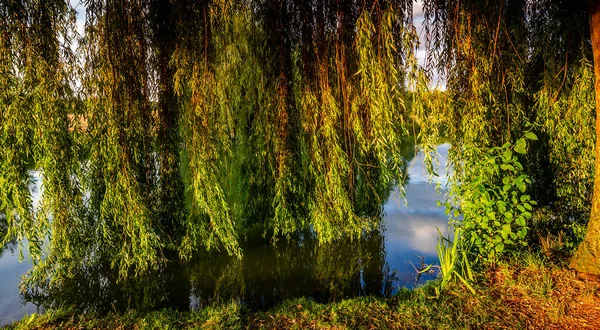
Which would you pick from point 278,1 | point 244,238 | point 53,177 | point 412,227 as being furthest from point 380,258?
point 53,177

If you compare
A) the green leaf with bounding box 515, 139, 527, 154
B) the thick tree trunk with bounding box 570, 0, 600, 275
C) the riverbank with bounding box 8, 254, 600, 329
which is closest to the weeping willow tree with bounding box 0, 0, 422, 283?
the riverbank with bounding box 8, 254, 600, 329

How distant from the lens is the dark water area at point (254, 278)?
152 inches

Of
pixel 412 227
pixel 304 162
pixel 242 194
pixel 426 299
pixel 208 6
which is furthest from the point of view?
pixel 412 227

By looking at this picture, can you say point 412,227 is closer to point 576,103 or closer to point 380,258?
point 380,258

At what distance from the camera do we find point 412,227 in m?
5.97

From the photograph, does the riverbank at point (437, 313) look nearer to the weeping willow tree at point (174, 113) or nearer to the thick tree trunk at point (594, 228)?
the thick tree trunk at point (594, 228)

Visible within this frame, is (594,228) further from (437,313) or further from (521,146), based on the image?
(437,313)

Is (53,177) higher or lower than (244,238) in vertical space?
higher

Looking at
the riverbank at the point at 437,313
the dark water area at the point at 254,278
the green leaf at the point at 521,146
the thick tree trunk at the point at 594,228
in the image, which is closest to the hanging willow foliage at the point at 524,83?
the green leaf at the point at 521,146

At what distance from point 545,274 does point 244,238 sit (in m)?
3.58

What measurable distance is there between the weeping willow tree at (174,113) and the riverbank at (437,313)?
79 cm

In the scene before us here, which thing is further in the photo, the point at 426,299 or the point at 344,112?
the point at 344,112

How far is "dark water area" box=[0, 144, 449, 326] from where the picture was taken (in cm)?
386

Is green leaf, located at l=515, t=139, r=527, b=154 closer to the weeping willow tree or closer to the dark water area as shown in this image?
the dark water area
